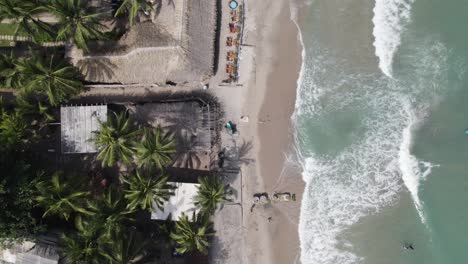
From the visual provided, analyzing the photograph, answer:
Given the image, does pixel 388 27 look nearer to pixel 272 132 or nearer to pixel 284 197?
pixel 272 132

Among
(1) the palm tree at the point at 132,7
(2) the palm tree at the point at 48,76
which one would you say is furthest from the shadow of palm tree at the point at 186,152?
(1) the palm tree at the point at 132,7

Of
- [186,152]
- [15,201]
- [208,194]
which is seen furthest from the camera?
[186,152]

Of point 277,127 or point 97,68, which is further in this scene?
point 277,127

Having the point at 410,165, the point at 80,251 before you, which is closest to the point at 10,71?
the point at 80,251

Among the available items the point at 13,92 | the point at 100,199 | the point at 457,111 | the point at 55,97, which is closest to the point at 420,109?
the point at 457,111

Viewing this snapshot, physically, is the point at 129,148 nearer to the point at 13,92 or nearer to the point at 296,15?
the point at 13,92

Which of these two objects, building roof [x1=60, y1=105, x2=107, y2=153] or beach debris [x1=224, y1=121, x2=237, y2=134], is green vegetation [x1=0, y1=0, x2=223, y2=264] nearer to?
building roof [x1=60, y1=105, x2=107, y2=153]
